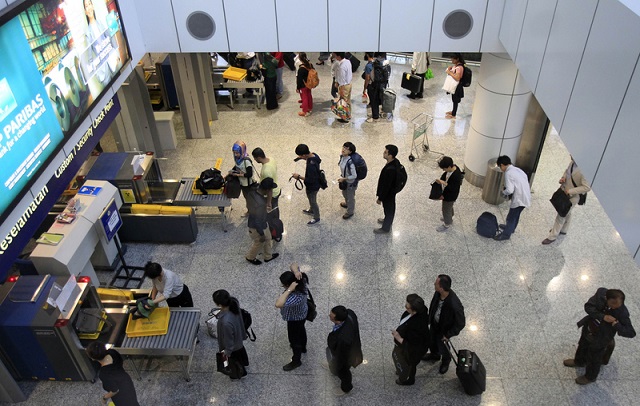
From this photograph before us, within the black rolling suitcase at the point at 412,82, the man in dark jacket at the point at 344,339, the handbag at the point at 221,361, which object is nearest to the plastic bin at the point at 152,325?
the handbag at the point at 221,361

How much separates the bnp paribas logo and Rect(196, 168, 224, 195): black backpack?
405 cm

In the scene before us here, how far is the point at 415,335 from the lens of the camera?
5.41 metres

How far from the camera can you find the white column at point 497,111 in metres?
8.41

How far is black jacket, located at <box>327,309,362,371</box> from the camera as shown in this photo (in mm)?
5234

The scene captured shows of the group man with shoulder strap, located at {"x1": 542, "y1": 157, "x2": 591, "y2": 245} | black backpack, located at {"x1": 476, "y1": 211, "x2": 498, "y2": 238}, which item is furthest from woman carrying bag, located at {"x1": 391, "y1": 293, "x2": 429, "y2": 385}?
man with shoulder strap, located at {"x1": 542, "y1": 157, "x2": 591, "y2": 245}

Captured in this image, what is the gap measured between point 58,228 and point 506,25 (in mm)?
6812

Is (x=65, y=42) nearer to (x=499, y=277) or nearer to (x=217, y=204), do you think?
(x=217, y=204)

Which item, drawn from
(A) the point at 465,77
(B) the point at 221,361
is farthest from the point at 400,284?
(A) the point at 465,77

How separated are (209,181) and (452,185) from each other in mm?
3958

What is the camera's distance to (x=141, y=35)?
7.94 meters

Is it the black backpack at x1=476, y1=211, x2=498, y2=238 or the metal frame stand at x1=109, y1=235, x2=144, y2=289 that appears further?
the black backpack at x1=476, y1=211, x2=498, y2=238

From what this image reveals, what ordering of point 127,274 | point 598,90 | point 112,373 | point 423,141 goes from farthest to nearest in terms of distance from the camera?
point 423,141 → point 127,274 → point 112,373 → point 598,90

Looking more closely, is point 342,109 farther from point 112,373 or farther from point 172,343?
point 112,373

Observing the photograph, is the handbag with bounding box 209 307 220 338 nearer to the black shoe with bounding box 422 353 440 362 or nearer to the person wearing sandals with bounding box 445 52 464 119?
the black shoe with bounding box 422 353 440 362
